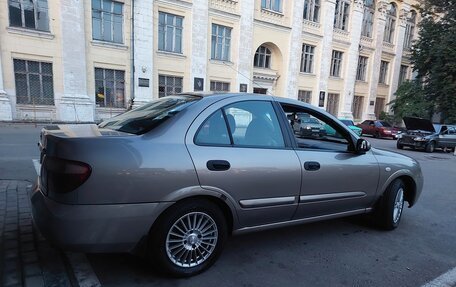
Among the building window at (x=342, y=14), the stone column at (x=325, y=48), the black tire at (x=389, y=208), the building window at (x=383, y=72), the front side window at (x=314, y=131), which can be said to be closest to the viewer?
the front side window at (x=314, y=131)

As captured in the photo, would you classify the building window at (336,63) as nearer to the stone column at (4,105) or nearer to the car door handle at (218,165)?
the stone column at (4,105)

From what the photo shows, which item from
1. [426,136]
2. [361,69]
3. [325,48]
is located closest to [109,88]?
[426,136]

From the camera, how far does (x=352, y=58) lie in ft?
105

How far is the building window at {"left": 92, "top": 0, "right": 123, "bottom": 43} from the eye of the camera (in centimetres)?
1930

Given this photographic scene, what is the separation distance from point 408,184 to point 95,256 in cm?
432

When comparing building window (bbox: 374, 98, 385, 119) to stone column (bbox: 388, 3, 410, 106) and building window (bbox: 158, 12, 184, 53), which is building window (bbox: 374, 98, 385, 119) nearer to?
stone column (bbox: 388, 3, 410, 106)

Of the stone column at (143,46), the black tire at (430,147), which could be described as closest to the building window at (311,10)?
the stone column at (143,46)

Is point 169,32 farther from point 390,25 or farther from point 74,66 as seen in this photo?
point 390,25

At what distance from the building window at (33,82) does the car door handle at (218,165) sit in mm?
18663

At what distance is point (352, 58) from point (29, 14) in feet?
88.8

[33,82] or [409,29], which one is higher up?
[409,29]

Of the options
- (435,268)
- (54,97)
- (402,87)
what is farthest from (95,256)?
(402,87)

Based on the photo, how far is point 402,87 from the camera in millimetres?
32469

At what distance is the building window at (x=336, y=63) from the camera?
31516 mm
